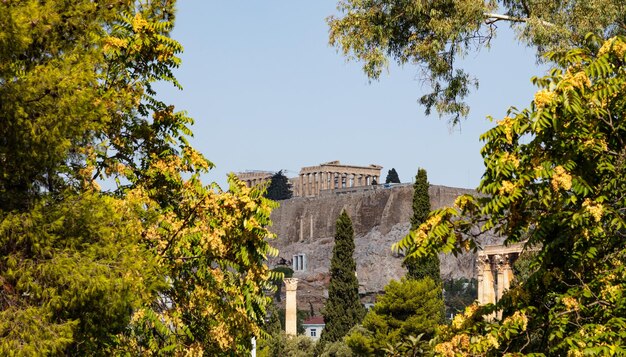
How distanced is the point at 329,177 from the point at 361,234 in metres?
56.8

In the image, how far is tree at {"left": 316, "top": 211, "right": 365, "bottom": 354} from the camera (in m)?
62.2

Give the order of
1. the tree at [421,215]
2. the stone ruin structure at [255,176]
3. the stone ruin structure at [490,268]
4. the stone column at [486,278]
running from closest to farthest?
the tree at [421,215] < the stone ruin structure at [490,268] < the stone column at [486,278] < the stone ruin structure at [255,176]

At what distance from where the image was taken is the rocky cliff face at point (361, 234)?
355 ft

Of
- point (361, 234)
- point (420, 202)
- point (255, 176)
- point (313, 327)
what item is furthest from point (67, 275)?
point (255, 176)

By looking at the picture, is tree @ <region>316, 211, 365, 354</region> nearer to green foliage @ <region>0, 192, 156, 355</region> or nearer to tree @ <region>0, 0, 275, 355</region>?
tree @ <region>0, 0, 275, 355</region>

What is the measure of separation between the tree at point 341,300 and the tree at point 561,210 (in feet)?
166

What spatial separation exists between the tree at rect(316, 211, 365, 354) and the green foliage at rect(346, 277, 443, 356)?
12.0 metres

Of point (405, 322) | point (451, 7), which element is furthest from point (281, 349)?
point (451, 7)

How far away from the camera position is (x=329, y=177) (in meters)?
172

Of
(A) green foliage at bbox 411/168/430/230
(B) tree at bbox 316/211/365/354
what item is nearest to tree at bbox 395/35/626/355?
(A) green foliage at bbox 411/168/430/230

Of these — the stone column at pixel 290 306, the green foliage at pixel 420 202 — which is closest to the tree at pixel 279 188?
the stone column at pixel 290 306

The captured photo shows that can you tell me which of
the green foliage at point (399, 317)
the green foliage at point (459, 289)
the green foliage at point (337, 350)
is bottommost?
the green foliage at point (337, 350)

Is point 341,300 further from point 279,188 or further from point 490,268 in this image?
point 279,188

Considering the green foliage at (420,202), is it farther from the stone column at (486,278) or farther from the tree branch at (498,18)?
the tree branch at (498,18)
